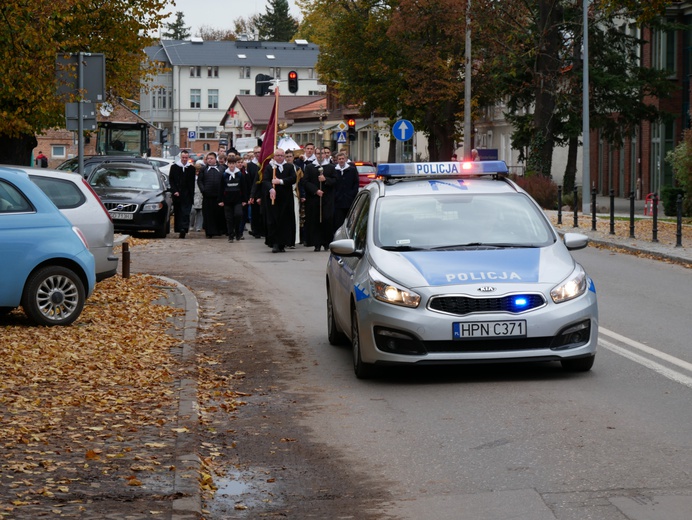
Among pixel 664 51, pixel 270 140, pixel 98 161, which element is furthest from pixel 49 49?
pixel 664 51

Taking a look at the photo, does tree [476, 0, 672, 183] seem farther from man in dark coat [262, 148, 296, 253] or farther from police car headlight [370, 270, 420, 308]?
police car headlight [370, 270, 420, 308]

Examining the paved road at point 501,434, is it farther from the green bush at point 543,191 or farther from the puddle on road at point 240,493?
the green bush at point 543,191

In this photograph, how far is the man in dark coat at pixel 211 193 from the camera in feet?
97.4

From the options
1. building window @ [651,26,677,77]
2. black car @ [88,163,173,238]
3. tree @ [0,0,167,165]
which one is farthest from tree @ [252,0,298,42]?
black car @ [88,163,173,238]

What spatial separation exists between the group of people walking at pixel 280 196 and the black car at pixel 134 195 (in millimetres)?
532

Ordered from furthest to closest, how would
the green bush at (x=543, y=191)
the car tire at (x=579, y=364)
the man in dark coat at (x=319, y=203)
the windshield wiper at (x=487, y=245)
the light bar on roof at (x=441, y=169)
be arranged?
the green bush at (x=543, y=191) < the man in dark coat at (x=319, y=203) < the light bar on roof at (x=441, y=169) < the windshield wiper at (x=487, y=245) < the car tire at (x=579, y=364)

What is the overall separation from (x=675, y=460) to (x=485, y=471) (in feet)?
3.35

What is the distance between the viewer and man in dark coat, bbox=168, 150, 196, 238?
3056cm

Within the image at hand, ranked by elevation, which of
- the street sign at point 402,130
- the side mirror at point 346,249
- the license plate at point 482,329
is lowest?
the license plate at point 482,329

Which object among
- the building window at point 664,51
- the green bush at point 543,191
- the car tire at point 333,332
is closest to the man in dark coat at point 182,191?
the green bush at point 543,191

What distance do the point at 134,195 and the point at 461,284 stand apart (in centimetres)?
2084

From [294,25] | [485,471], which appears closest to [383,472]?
[485,471]

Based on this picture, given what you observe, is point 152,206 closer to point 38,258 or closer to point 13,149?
point 13,149

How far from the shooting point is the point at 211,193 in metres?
29.7
